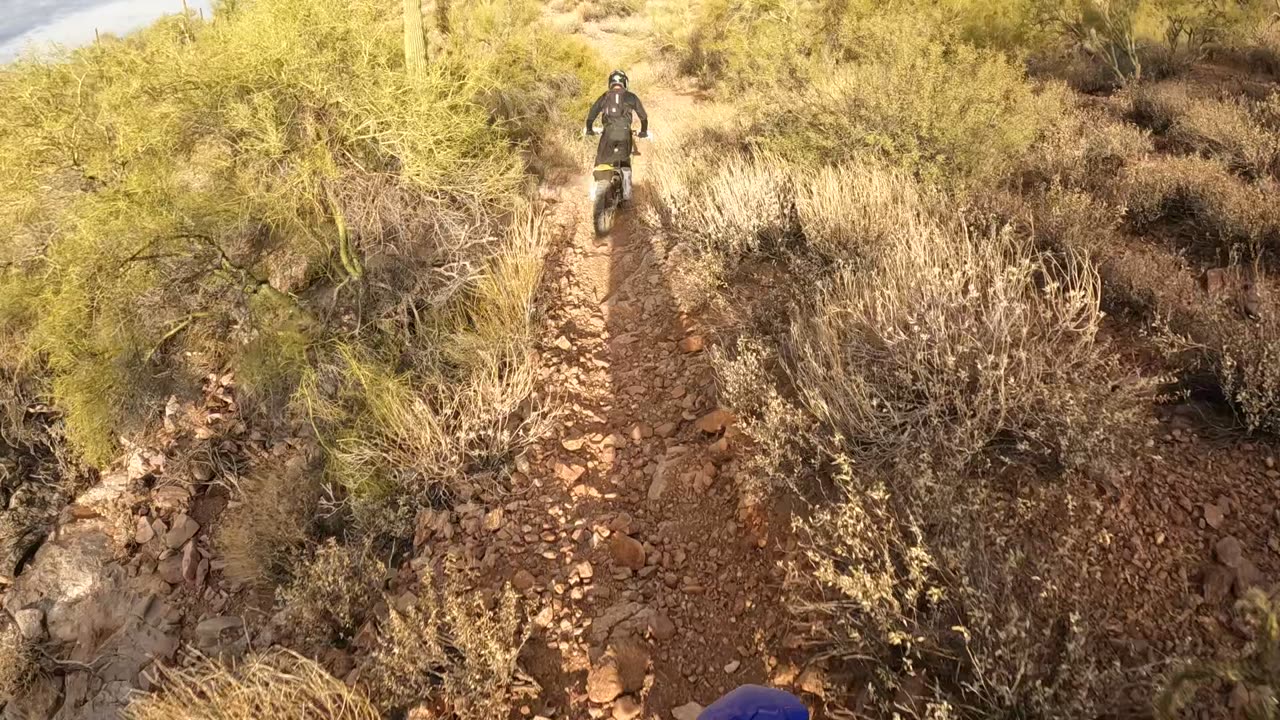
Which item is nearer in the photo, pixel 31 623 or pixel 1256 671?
pixel 1256 671

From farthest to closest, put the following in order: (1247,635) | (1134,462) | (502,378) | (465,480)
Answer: (502,378) → (465,480) → (1134,462) → (1247,635)

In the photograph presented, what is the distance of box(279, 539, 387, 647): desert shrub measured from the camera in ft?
11.9

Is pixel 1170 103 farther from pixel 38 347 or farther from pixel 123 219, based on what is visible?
pixel 38 347

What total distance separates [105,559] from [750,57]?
35.8ft

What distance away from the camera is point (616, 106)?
7.03m

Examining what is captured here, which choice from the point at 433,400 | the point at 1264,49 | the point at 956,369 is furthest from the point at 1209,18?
the point at 433,400

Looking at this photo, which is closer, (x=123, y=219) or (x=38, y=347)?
(x=123, y=219)

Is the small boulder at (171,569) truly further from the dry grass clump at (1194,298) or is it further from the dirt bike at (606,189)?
the dry grass clump at (1194,298)

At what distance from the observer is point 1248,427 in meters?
2.77

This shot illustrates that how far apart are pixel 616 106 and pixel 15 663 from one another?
734 cm

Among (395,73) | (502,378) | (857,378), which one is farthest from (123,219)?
(857,378)

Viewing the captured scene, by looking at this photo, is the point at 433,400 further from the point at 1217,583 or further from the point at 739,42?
the point at 739,42

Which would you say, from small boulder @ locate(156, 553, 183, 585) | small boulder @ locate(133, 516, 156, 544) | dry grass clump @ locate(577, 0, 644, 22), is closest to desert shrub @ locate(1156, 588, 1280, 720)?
small boulder @ locate(156, 553, 183, 585)

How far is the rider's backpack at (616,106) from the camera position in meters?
7.02
